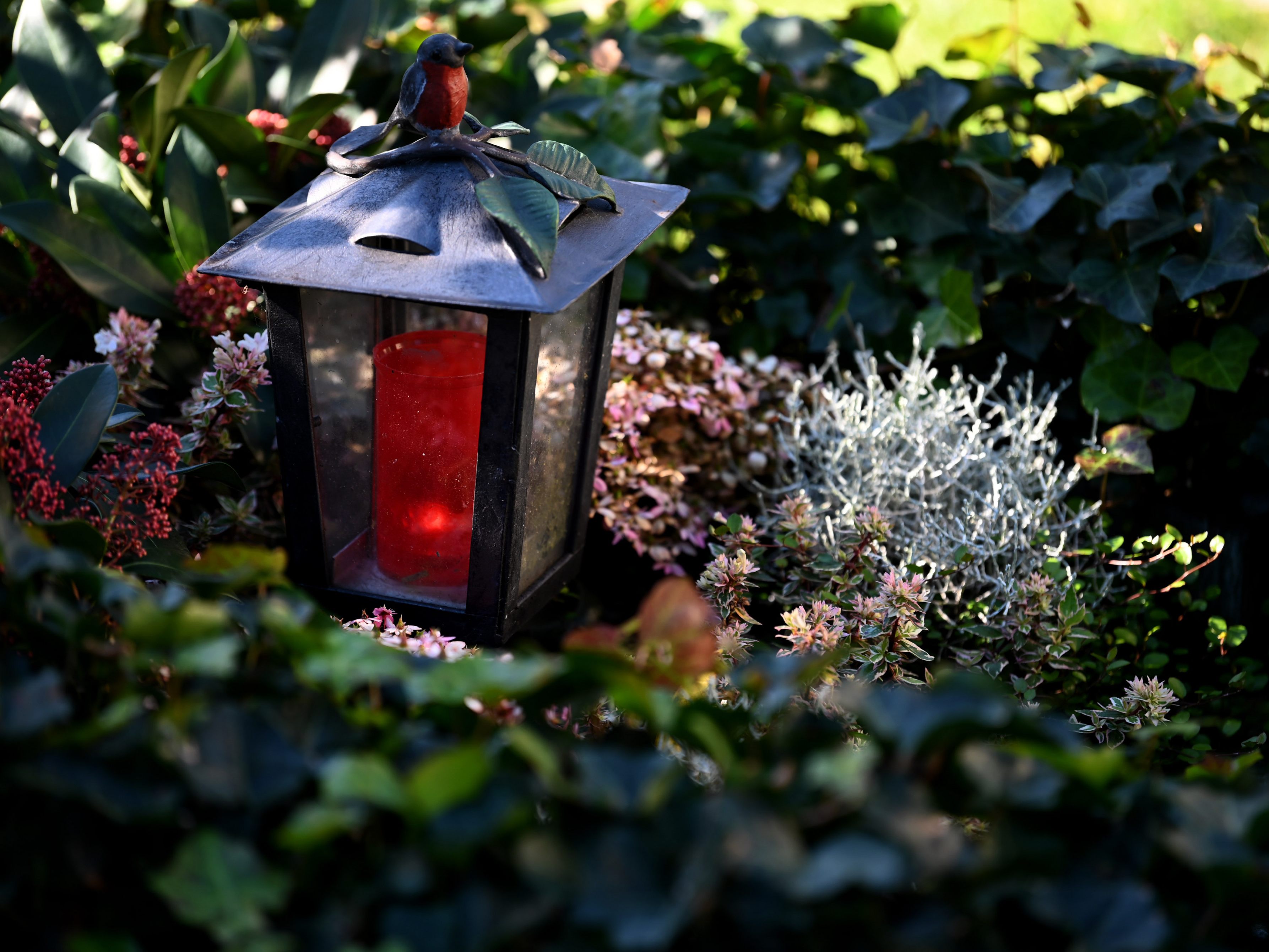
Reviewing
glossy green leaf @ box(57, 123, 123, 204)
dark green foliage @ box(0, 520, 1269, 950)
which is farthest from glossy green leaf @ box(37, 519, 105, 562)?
glossy green leaf @ box(57, 123, 123, 204)

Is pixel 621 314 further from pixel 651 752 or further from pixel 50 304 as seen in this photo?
pixel 651 752

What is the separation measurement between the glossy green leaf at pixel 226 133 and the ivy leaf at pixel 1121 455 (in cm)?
156

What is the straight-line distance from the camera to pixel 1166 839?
0.68 m

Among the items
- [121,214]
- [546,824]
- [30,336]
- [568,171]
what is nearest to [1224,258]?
[568,171]

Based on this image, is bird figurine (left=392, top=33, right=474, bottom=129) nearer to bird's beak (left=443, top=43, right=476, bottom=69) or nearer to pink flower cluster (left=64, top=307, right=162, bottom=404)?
bird's beak (left=443, top=43, right=476, bottom=69)

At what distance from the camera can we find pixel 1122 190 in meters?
1.86

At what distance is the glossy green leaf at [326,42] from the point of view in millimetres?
2059

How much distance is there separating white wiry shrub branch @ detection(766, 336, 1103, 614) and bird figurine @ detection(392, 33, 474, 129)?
76 cm

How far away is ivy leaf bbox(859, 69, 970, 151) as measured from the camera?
6.66 ft

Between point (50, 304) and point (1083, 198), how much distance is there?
1.83 metres

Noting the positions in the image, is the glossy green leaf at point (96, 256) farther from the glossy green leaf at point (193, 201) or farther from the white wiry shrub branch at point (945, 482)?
the white wiry shrub branch at point (945, 482)

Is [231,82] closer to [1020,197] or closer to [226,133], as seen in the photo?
[226,133]

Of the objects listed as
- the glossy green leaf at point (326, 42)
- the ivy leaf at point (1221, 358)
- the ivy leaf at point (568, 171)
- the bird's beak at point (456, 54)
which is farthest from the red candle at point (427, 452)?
the ivy leaf at point (1221, 358)

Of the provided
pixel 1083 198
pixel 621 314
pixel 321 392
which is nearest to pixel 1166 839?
pixel 321 392
